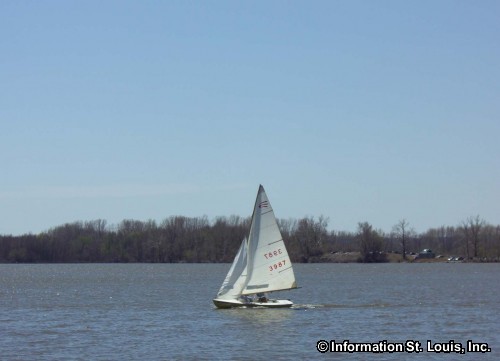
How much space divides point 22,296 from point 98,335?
3589 cm

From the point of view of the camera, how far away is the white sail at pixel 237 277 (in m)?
53.9

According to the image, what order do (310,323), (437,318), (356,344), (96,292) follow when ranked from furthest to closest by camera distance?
1. (96,292)
2. (437,318)
3. (310,323)
4. (356,344)

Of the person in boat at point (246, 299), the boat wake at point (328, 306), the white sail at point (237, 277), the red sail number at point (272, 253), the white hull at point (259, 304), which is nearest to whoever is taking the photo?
the white hull at point (259, 304)

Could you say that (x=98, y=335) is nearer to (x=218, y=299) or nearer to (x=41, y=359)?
(x=41, y=359)

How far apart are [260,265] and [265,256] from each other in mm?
676

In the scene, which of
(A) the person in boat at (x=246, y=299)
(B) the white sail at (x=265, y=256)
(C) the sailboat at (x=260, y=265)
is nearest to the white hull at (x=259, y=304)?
(C) the sailboat at (x=260, y=265)

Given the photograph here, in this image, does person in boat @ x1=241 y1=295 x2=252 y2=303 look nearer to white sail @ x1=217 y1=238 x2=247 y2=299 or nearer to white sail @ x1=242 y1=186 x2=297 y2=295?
white sail @ x1=242 y1=186 x2=297 y2=295

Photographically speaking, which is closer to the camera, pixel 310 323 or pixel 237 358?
pixel 237 358

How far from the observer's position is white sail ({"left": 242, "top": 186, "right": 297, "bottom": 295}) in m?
53.8

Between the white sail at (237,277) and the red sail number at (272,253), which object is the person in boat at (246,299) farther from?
the red sail number at (272,253)

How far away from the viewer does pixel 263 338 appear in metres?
42.7

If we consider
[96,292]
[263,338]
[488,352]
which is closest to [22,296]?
[96,292]

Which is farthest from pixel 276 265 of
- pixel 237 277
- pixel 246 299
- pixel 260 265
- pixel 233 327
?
pixel 233 327

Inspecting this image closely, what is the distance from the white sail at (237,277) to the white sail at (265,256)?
0.47 m
